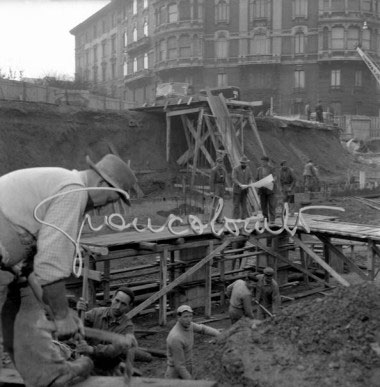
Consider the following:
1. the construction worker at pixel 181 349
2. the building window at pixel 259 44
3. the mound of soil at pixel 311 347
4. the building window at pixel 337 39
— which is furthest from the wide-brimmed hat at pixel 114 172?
the building window at pixel 337 39

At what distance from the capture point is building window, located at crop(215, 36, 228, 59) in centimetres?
5034

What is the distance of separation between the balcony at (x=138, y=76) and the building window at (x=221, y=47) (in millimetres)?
6802

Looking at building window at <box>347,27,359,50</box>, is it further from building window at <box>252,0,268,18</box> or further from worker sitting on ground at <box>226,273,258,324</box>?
worker sitting on ground at <box>226,273,258,324</box>

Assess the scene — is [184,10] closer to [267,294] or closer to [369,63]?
[369,63]

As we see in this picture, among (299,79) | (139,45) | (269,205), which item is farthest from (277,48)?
(269,205)

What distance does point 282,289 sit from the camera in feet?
48.2

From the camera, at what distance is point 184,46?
49.8m

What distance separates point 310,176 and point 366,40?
2863cm

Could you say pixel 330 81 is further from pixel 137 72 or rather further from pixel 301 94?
pixel 137 72

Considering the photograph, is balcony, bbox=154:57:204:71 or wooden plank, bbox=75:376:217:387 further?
balcony, bbox=154:57:204:71

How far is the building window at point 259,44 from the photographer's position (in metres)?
49.8

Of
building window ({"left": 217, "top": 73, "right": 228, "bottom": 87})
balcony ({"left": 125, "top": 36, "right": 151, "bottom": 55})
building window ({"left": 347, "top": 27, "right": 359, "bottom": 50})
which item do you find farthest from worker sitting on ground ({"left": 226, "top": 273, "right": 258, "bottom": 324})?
balcony ({"left": 125, "top": 36, "right": 151, "bottom": 55})

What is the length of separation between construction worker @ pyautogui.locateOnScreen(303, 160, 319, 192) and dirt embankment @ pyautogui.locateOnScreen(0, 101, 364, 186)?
302cm

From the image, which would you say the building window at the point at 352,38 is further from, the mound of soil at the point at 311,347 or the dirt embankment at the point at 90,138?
the mound of soil at the point at 311,347
